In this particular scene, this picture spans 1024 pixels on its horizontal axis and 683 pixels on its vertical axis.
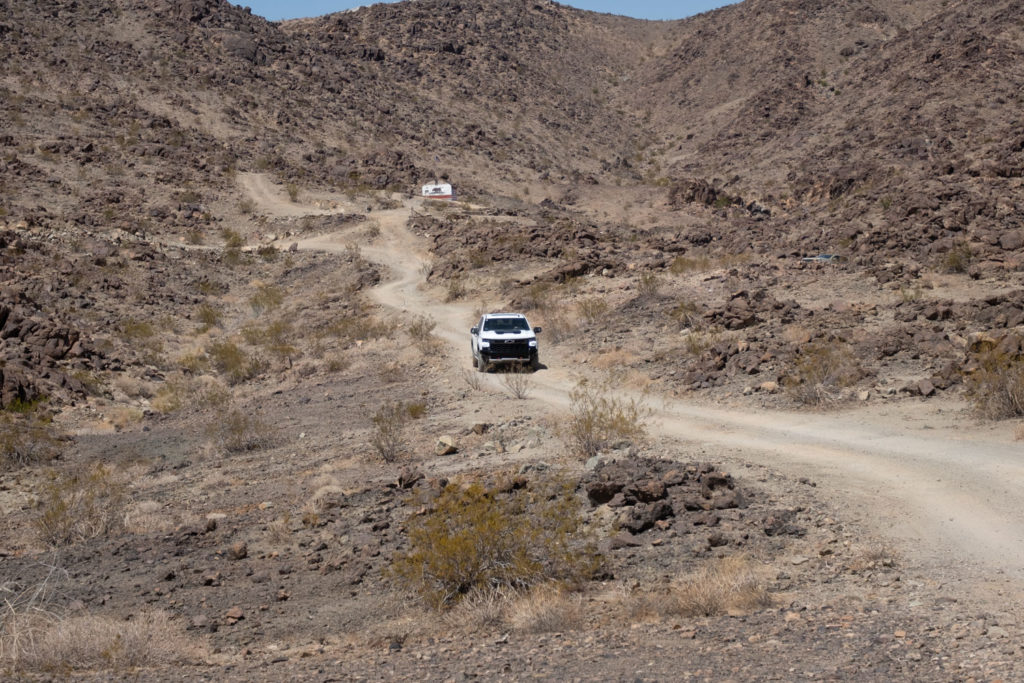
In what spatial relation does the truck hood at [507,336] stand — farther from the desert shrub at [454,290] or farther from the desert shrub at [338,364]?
the desert shrub at [454,290]

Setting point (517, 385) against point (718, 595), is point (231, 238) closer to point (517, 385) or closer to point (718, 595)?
point (517, 385)

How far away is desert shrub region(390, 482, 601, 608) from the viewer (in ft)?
25.5

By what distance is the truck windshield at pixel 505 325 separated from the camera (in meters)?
21.7

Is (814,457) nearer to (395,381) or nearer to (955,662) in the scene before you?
(955,662)

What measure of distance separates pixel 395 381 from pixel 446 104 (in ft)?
222

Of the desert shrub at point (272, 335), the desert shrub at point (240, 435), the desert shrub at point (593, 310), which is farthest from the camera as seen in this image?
the desert shrub at point (272, 335)

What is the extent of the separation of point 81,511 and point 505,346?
1180cm

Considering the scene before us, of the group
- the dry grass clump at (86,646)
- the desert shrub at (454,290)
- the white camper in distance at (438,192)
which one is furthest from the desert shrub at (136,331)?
the white camper in distance at (438,192)

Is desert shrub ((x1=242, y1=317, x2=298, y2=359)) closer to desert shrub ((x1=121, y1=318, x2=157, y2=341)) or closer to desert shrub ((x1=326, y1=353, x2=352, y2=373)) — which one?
desert shrub ((x1=326, y1=353, x2=352, y2=373))

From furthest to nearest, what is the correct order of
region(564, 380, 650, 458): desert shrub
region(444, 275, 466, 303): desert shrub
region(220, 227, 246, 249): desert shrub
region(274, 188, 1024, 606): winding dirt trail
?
region(220, 227, 246, 249): desert shrub, region(444, 275, 466, 303): desert shrub, region(564, 380, 650, 458): desert shrub, region(274, 188, 1024, 606): winding dirt trail

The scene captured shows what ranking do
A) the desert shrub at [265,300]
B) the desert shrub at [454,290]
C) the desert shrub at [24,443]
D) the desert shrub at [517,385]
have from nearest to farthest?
1. the desert shrub at [24,443]
2. the desert shrub at [517,385]
3. the desert shrub at [454,290]
4. the desert shrub at [265,300]

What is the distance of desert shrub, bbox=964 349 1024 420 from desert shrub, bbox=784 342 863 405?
2.43 metres

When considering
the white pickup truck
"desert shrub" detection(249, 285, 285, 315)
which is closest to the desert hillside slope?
"desert shrub" detection(249, 285, 285, 315)

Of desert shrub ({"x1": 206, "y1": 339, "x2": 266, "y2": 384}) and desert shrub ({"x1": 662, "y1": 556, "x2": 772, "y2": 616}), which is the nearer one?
desert shrub ({"x1": 662, "y1": 556, "x2": 772, "y2": 616})
